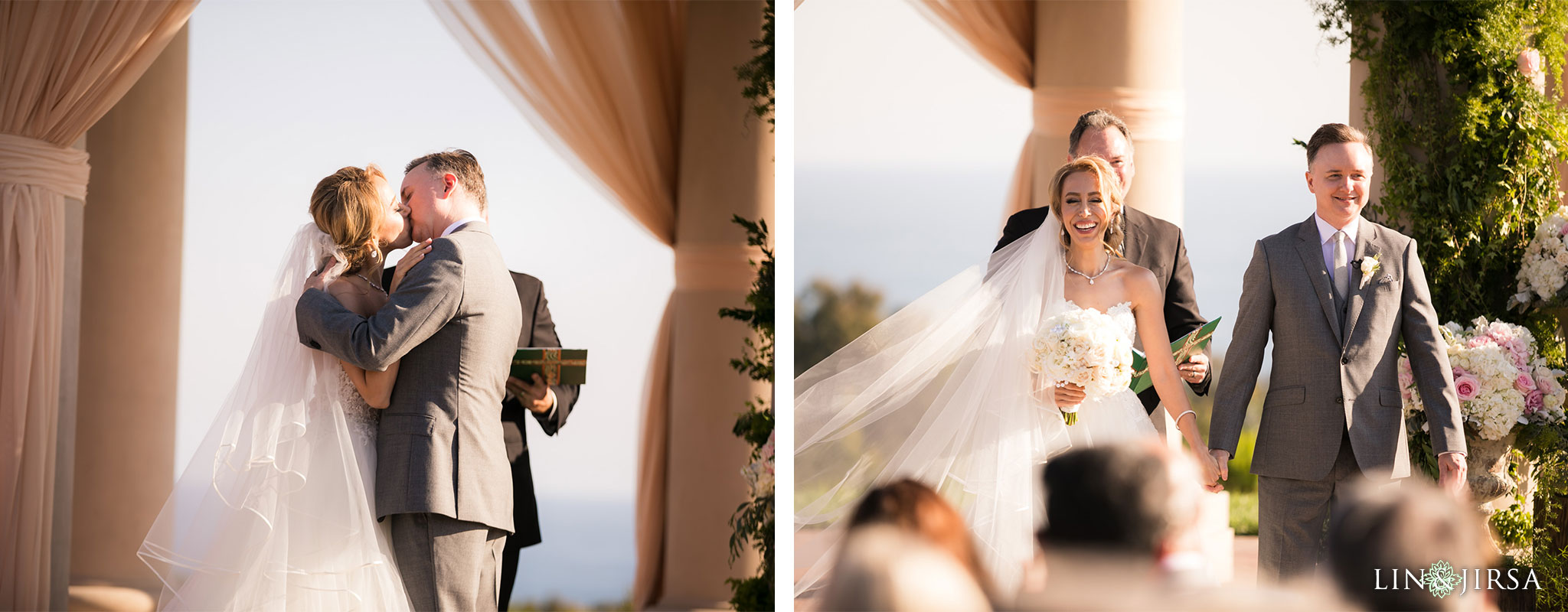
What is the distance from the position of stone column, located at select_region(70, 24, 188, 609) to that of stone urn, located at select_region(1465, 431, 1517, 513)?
4.57 metres

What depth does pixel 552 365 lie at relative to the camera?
4.00 metres

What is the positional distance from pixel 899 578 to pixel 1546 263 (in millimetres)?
2974

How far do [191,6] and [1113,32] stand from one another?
135 inches

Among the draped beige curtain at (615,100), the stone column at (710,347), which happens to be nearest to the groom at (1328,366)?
the stone column at (710,347)

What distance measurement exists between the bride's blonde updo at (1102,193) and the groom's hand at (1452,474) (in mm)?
1288

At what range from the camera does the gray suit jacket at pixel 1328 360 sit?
3.66 meters

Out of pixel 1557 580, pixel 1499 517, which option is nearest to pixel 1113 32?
pixel 1499 517

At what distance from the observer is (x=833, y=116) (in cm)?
399

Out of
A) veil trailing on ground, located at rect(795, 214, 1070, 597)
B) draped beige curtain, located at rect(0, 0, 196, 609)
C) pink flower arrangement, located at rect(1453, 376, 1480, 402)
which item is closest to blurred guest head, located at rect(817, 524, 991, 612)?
veil trailing on ground, located at rect(795, 214, 1070, 597)

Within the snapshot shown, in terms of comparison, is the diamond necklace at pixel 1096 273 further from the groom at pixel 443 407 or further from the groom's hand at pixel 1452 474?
the groom at pixel 443 407

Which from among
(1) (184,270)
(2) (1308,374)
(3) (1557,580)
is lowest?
(3) (1557,580)

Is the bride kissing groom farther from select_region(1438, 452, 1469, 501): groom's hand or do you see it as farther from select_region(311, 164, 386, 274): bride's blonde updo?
select_region(1438, 452, 1469, 501): groom's hand

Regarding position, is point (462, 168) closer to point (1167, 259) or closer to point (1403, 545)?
point (1167, 259)

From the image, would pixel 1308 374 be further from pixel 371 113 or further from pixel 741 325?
pixel 371 113
